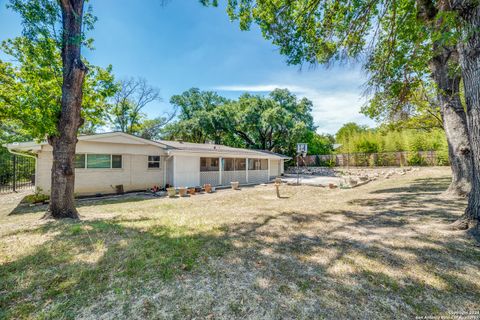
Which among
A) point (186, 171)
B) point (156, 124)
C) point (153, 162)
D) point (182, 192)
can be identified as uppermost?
point (156, 124)

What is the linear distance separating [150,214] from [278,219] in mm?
4001

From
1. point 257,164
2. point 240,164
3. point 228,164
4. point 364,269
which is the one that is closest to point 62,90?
point 364,269

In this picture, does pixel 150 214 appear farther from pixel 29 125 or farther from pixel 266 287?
pixel 266 287

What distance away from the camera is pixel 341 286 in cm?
255

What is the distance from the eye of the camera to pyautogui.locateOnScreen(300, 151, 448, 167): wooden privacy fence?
22141mm

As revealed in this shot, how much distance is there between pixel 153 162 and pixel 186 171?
6.95 feet

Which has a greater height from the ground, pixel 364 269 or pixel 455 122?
pixel 455 122

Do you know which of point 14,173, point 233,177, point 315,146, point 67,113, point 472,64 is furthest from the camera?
point 315,146

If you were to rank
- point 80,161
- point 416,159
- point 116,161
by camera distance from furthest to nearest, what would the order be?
point 416,159 → point 116,161 → point 80,161

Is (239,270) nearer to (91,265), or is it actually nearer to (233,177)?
(91,265)

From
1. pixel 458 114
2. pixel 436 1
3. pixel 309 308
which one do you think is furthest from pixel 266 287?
pixel 458 114

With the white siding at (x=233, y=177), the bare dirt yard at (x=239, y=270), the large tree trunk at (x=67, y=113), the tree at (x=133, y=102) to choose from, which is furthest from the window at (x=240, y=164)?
the tree at (x=133, y=102)

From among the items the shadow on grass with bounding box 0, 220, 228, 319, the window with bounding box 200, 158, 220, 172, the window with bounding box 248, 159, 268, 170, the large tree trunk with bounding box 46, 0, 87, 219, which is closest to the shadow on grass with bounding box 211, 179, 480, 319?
the shadow on grass with bounding box 0, 220, 228, 319

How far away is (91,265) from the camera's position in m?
3.04
